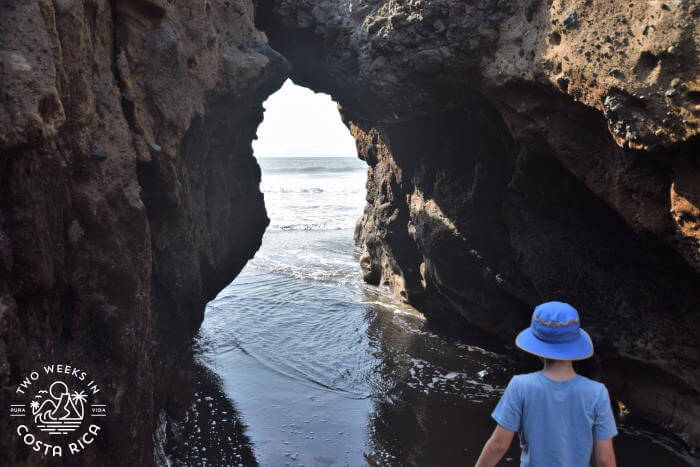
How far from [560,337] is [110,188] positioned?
333 cm

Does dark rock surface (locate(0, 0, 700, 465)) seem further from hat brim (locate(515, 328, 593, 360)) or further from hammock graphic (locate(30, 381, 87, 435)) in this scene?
hat brim (locate(515, 328, 593, 360))

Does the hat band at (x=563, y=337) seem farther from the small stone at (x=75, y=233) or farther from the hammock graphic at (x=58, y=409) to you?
the small stone at (x=75, y=233)

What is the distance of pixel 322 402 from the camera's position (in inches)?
263

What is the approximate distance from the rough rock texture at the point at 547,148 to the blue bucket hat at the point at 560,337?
2527 mm

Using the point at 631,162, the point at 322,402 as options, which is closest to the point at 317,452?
the point at 322,402

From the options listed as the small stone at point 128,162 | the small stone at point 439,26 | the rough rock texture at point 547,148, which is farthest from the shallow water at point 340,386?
the small stone at point 439,26

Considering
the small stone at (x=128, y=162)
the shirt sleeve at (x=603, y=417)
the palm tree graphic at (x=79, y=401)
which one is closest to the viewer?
the shirt sleeve at (x=603, y=417)

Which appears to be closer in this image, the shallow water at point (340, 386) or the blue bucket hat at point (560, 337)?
the blue bucket hat at point (560, 337)

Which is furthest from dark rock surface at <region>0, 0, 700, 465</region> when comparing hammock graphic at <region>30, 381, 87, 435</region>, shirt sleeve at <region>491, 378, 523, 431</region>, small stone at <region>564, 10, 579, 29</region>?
shirt sleeve at <region>491, 378, 523, 431</region>

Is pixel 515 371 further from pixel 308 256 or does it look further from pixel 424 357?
pixel 308 256

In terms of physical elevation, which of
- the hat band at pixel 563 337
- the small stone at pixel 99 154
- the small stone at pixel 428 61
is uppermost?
the small stone at pixel 428 61

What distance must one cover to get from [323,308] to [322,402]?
3.95 meters

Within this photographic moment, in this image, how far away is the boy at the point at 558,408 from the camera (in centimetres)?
223

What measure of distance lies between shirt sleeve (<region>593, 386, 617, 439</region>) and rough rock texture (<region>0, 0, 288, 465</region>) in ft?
9.37
